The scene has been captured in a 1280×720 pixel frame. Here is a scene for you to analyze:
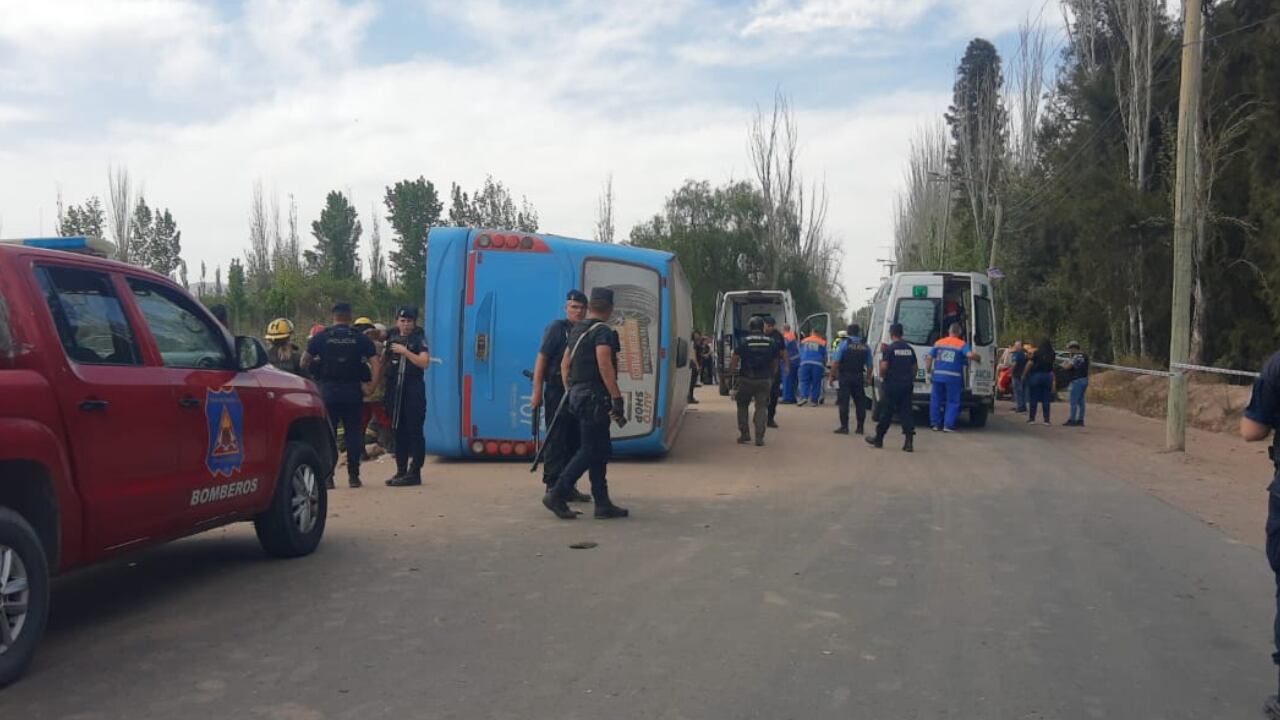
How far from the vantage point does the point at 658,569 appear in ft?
22.6

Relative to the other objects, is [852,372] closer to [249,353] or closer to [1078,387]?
[1078,387]

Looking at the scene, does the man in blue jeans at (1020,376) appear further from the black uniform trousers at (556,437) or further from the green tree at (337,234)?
the green tree at (337,234)

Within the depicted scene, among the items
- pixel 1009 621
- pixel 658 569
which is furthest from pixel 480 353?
pixel 1009 621

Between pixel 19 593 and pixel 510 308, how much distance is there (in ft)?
25.5

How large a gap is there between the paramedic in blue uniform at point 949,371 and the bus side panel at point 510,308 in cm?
805

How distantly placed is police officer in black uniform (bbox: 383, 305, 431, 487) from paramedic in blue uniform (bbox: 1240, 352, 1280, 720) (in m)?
7.50

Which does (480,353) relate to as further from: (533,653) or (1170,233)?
(1170,233)

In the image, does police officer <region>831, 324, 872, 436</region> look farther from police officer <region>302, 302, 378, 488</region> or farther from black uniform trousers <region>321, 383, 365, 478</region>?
police officer <region>302, 302, 378, 488</region>

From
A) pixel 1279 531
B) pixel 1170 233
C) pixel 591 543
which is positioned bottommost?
pixel 591 543

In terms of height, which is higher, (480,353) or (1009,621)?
(480,353)

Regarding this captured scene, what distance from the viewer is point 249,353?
254 inches

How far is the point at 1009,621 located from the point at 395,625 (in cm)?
330

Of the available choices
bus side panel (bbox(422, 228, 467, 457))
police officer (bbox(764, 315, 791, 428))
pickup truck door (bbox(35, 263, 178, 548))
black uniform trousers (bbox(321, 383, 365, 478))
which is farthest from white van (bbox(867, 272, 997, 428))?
pickup truck door (bbox(35, 263, 178, 548))

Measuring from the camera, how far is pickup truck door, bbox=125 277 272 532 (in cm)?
567
